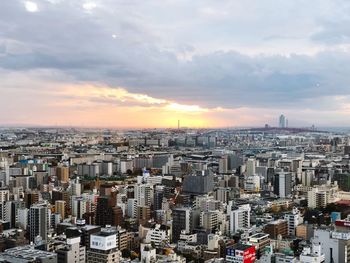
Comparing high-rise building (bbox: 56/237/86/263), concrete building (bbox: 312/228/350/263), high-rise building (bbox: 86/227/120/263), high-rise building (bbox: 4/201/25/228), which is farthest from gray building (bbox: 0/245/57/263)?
concrete building (bbox: 312/228/350/263)

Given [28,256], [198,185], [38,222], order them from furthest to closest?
[198,185] < [38,222] < [28,256]

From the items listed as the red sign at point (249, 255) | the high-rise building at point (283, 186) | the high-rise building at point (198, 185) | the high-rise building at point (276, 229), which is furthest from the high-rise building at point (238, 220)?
the high-rise building at point (283, 186)

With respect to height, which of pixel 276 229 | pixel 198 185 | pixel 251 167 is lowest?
pixel 276 229

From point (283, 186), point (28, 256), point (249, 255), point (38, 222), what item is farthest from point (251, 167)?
point (28, 256)

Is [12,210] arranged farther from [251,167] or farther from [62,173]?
[251,167]

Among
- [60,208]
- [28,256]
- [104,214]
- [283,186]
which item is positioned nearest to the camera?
[28,256]

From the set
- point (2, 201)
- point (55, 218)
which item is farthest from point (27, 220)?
point (2, 201)

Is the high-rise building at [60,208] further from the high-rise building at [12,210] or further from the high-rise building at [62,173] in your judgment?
the high-rise building at [62,173]

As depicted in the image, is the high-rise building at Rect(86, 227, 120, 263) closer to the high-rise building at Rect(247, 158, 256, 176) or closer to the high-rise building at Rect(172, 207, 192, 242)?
the high-rise building at Rect(172, 207, 192, 242)
